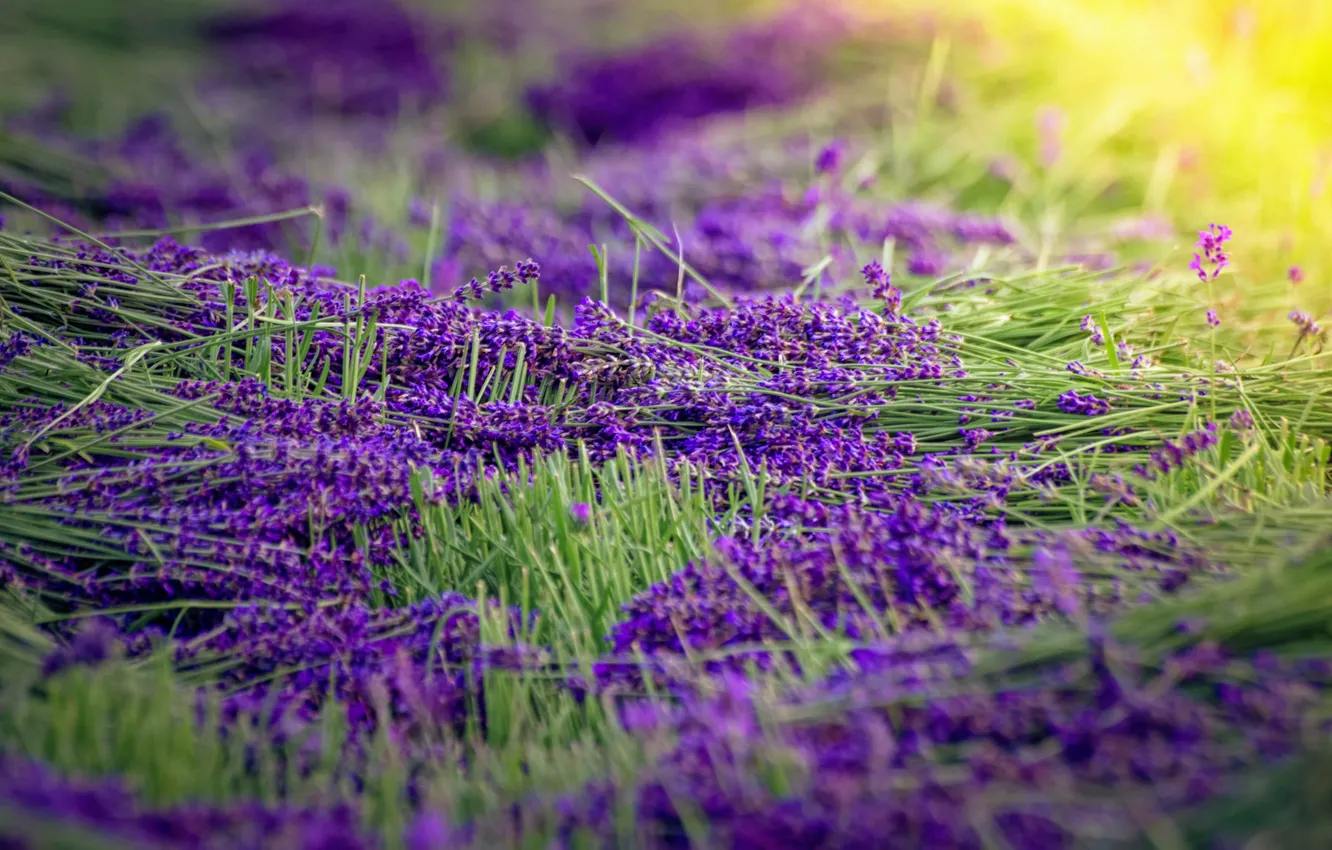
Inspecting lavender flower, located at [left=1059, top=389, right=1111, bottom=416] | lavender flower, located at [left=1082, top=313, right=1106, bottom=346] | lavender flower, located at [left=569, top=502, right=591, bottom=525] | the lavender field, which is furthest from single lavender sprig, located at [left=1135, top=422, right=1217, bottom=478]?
lavender flower, located at [left=569, top=502, right=591, bottom=525]

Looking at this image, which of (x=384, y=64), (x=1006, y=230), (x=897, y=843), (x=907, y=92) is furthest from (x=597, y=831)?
(x=384, y=64)

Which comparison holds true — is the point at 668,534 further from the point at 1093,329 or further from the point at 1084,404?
the point at 1093,329

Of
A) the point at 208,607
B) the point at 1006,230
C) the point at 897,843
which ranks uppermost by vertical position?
the point at 1006,230

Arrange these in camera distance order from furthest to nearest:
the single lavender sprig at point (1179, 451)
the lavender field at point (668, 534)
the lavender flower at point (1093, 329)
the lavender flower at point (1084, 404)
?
the lavender flower at point (1093, 329)
the lavender flower at point (1084, 404)
the single lavender sprig at point (1179, 451)
the lavender field at point (668, 534)

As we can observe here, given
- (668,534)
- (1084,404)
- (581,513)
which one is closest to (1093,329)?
(1084,404)

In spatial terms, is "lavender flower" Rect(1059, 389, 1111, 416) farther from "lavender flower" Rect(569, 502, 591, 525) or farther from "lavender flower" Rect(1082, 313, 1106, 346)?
"lavender flower" Rect(569, 502, 591, 525)

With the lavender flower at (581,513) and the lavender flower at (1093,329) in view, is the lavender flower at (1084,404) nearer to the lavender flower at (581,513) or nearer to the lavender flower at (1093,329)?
the lavender flower at (1093,329)

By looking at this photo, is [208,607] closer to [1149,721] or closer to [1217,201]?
[1149,721]

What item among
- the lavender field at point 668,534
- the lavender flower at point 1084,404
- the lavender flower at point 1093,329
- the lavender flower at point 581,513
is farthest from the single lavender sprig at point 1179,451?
the lavender flower at point 581,513
